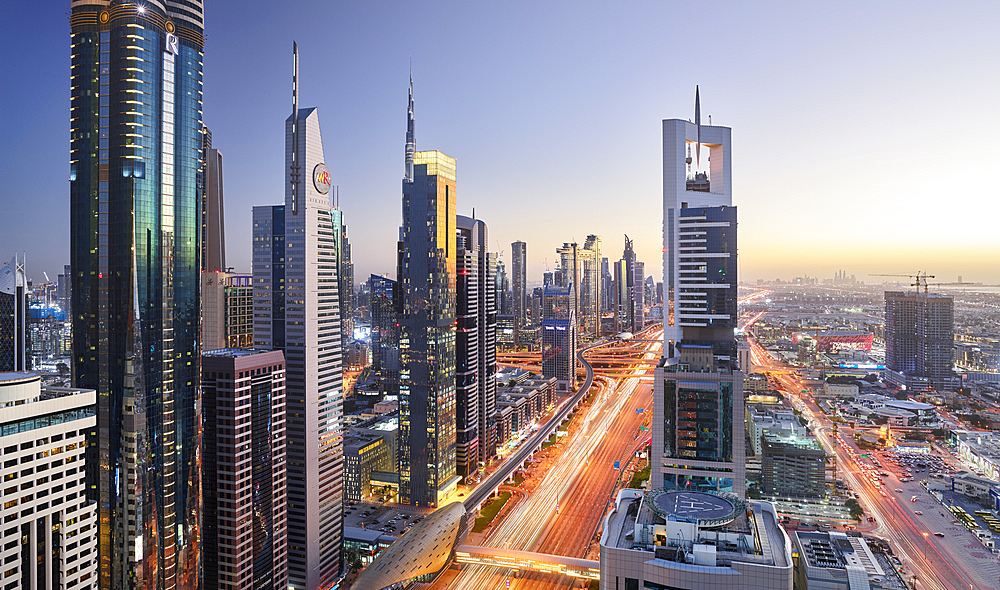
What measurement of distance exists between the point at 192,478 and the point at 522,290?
476 ft

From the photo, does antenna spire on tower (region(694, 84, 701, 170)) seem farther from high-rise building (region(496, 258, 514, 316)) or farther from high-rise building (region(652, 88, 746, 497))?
high-rise building (region(496, 258, 514, 316))

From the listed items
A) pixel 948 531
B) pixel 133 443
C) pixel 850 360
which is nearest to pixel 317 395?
pixel 133 443

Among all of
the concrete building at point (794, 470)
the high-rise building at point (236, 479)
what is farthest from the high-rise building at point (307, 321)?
the concrete building at point (794, 470)

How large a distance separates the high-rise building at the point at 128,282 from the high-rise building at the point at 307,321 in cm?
956

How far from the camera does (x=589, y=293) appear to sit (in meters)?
160

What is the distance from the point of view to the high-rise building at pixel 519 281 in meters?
167

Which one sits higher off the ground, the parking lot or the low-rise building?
the low-rise building

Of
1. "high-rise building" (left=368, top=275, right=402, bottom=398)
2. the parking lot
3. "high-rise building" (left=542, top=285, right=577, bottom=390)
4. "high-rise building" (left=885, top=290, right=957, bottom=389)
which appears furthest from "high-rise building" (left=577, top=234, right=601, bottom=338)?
the parking lot

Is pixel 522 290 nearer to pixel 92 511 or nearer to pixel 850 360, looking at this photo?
pixel 850 360

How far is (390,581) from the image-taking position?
107ft

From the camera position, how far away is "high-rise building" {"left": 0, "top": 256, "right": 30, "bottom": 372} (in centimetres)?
2727

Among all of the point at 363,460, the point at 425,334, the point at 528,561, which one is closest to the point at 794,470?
the point at 528,561

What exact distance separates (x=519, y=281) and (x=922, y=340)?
103 metres

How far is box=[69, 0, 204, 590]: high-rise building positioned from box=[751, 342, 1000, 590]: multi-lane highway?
4293 cm
